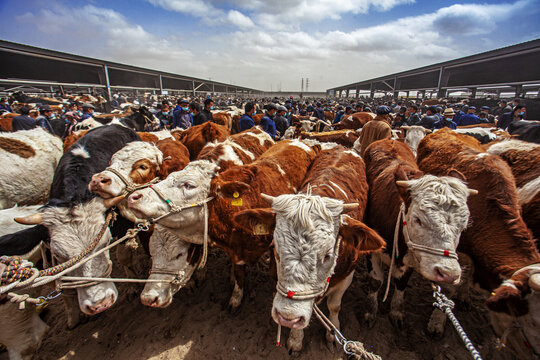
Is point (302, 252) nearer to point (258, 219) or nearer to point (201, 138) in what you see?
point (258, 219)

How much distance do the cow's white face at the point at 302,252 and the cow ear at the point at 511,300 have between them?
4.20 ft

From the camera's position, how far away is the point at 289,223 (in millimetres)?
1814

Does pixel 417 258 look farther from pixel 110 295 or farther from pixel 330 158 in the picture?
pixel 110 295

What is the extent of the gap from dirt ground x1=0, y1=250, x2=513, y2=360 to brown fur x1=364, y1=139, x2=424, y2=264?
1005 mm

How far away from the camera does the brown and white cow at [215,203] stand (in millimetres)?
2480

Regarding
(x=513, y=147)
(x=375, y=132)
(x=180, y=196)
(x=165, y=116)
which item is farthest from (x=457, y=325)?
(x=165, y=116)

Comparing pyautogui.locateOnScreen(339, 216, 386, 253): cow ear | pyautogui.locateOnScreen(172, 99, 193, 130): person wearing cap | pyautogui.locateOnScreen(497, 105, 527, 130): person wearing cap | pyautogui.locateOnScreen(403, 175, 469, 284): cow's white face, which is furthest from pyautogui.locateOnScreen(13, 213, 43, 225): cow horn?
pyautogui.locateOnScreen(497, 105, 527, 130): person wearing cap

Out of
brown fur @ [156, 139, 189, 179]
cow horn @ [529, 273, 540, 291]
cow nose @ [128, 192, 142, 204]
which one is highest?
brown fur @ [156, 139, 189, 179]

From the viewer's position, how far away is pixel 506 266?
7.10ft

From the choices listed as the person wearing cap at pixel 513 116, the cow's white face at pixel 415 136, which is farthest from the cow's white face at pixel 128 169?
the person wearing cap at pixel 513 116

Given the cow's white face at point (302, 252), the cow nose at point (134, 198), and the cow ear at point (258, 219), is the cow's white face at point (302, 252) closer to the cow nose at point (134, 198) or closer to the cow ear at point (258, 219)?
the cow ear at point (258, 219)

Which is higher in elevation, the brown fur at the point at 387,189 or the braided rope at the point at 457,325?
the brown fur at the point at 387,189

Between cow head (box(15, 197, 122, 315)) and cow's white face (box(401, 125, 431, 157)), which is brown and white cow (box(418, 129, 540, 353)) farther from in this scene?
cow head (box(15, 197, 122, 315))

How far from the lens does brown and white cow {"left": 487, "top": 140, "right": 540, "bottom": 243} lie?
264 centimetres
